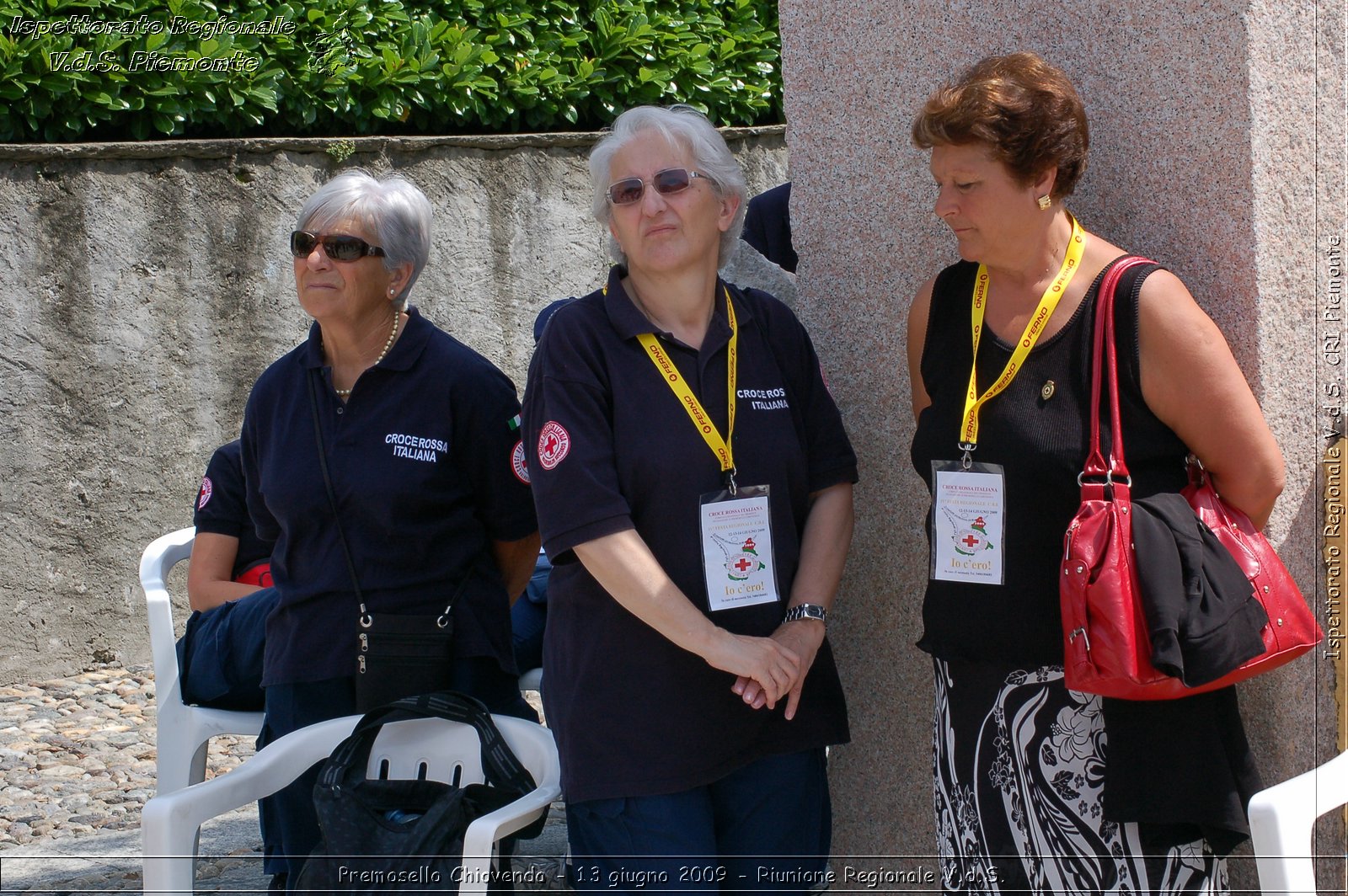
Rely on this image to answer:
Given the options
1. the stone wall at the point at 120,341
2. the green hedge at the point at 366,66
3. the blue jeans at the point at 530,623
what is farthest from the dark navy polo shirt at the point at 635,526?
the green hedge at the point at 366,66

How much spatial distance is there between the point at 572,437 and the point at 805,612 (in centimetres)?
58

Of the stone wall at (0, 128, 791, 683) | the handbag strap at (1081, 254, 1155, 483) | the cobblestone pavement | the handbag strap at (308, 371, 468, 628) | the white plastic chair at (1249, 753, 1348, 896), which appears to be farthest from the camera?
the stone wall at (0, 128, 791, 683)

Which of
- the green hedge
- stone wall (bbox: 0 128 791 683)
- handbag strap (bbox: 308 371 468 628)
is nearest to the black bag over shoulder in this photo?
handbag strap (bbox: 308 371 468 628)

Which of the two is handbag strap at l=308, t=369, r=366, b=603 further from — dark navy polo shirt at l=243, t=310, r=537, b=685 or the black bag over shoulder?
the black bag over shoulder

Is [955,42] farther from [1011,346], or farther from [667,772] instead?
[667,772]

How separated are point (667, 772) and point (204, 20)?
16.1 feet

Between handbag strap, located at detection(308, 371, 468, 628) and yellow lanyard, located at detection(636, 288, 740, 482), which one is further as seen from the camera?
handbag strap, located at detection(308, 371, 468, 628)

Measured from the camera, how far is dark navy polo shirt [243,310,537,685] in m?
2.93

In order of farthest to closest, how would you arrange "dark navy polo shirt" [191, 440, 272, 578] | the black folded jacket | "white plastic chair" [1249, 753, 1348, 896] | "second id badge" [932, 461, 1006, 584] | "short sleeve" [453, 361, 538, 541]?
"dark navy polo shirt" [191, 440, 272, 578]
"short sleeve" [453, 361, 538, 541]
"second id badge" [932, 461, 1006, 584]
the black folded jacket
"white plastic chair" [1249, 753, 1348, 896]

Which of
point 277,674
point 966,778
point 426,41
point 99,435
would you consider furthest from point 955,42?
point 99,435

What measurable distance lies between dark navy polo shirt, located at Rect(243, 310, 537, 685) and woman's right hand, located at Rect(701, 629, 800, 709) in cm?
92

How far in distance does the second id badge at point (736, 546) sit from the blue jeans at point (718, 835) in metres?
0.35

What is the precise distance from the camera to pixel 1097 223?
8.50 ft

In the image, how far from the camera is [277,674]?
2977 mm
